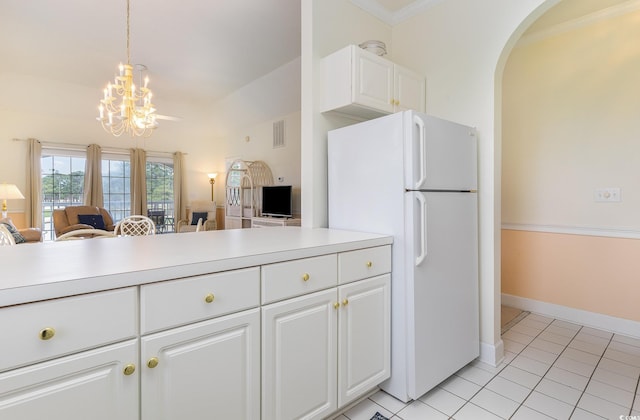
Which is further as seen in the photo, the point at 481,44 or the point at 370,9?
the point at 370,9

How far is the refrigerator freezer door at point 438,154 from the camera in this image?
5.41ft

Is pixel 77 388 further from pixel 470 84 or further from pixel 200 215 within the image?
pixel 200 215

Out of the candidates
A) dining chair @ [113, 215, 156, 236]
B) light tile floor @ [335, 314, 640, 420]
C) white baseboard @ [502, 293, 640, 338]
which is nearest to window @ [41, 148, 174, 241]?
dining chair @ [113, 215, 156, 236]

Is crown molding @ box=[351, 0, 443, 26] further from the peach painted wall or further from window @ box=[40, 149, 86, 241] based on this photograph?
window @ box=[40, 149, 86, 241]

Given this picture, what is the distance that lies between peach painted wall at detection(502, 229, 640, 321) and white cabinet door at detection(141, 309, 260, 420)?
288 cm

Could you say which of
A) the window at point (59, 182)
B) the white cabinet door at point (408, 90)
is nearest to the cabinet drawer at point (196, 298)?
the white cabinet door at point (408, 90)

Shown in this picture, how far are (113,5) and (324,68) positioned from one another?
2763 mm

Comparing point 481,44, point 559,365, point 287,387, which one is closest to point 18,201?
point 287,387

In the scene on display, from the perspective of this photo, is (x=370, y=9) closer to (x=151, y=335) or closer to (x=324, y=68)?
(x=324, y=68)

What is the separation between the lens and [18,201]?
549 centimetres

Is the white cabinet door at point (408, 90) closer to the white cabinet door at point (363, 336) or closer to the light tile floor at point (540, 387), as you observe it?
the white cabinet door at point (363, 336)

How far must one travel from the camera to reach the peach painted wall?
2482 millimetres

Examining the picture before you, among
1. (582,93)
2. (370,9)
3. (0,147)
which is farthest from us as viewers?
(0,147)

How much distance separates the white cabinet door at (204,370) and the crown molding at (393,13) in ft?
8.02
